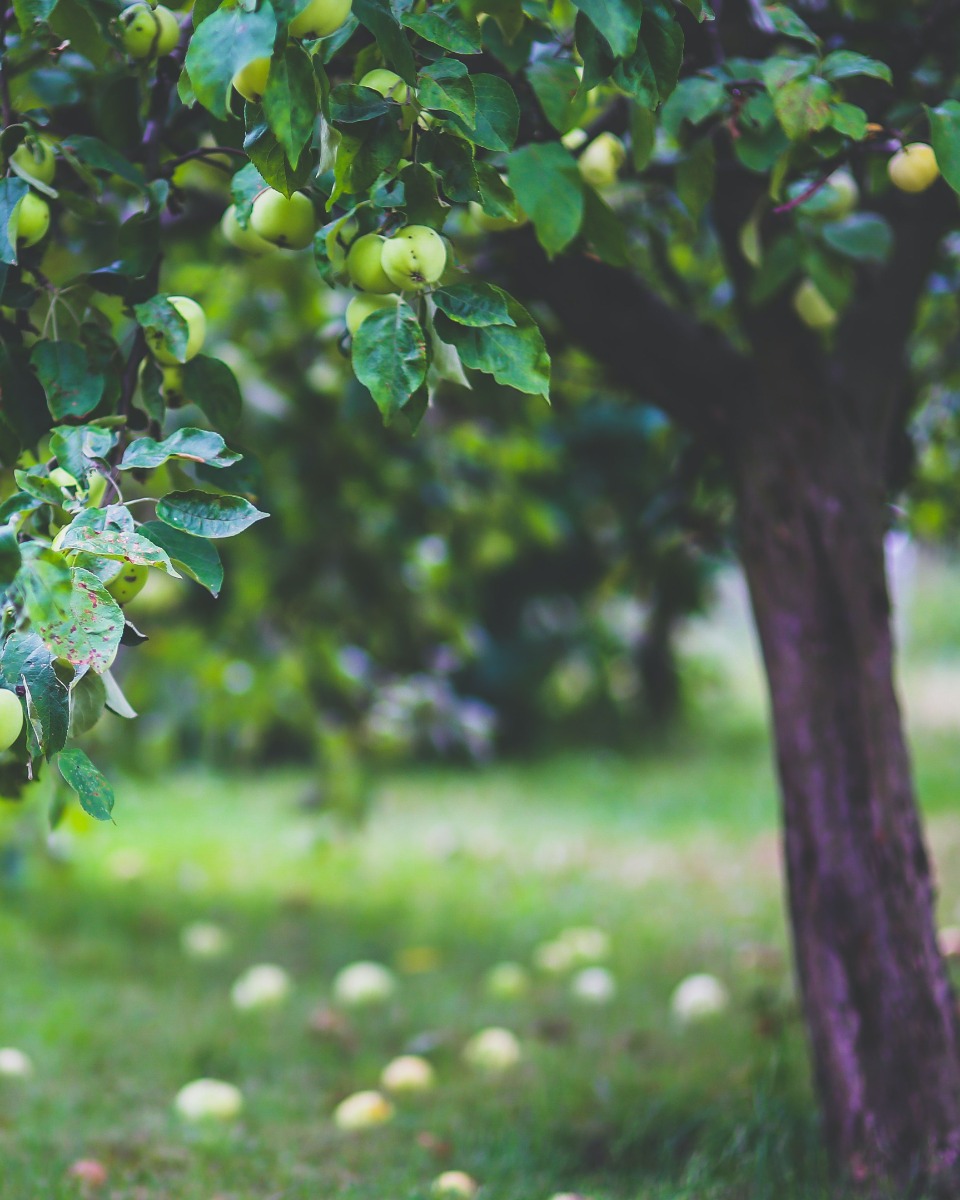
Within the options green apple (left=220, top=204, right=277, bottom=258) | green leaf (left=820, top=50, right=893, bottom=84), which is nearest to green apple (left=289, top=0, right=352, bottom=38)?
green apple (left=220, top=204, right=277, bottom=258)

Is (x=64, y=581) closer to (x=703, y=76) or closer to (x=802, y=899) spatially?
(x=703, y=76)

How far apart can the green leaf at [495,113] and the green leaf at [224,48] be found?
0.62 ft

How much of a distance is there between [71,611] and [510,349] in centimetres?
39

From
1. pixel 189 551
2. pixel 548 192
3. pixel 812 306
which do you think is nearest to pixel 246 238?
pixel 548 192

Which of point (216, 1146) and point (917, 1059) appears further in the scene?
point (216, 1146)

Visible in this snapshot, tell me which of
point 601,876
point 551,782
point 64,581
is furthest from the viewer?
point 551,782

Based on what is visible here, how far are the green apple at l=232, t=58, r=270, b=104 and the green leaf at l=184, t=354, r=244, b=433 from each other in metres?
0.27

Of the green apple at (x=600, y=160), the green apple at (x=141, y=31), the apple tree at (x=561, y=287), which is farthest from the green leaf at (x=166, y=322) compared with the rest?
the green apple at (x=600, y=160)

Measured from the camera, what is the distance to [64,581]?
764mm

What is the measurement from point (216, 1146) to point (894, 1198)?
38.3 inches

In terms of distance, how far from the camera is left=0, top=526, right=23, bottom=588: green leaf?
773mm

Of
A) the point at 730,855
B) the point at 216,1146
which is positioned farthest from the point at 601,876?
the point at 216,1146

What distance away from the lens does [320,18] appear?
0.84m

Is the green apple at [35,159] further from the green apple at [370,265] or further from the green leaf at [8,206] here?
the green apple at [370,265]
